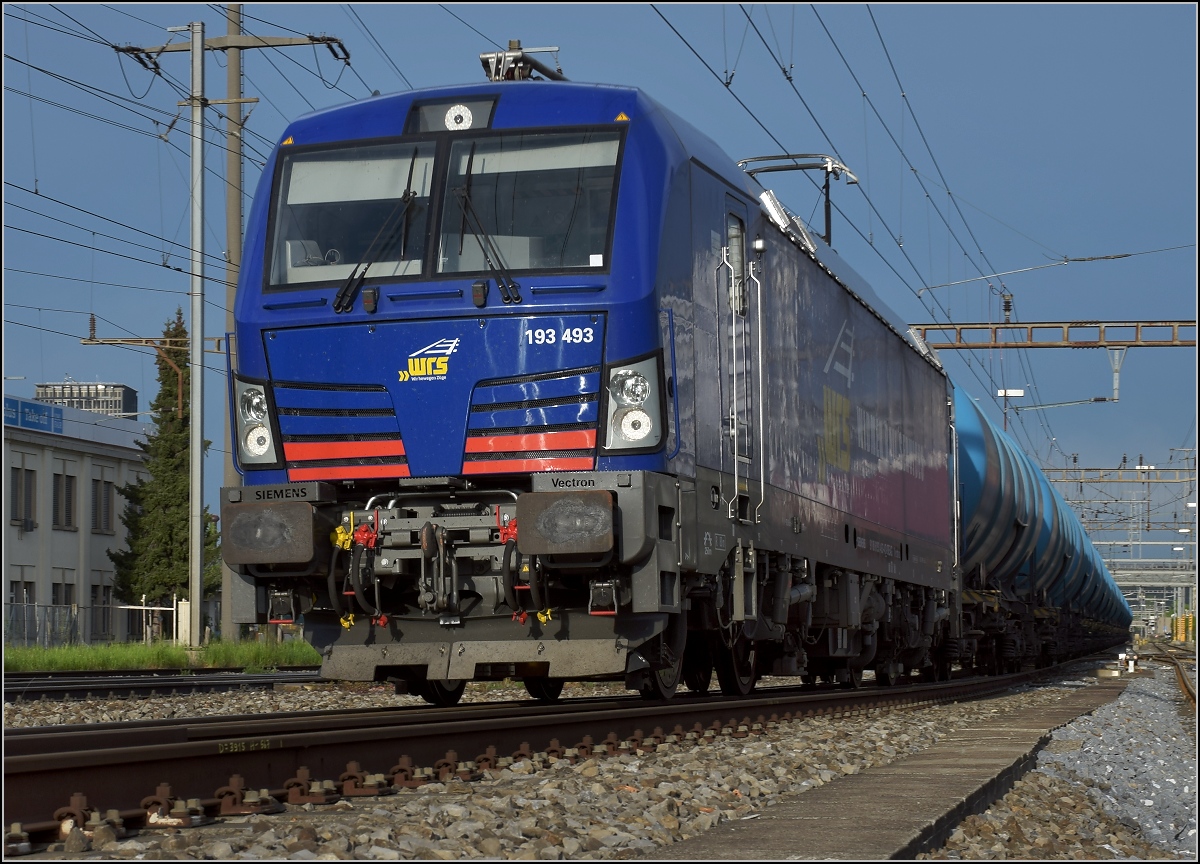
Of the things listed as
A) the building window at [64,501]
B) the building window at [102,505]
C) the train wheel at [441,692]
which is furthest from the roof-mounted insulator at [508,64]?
the building window at [102,505]

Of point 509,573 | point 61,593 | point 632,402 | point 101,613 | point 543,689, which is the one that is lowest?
point 101,613

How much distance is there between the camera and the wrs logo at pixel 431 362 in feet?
28.9

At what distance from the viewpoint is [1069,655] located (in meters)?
41.5

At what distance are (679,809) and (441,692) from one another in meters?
5.52

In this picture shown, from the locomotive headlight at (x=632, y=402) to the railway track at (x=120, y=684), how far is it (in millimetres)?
5236

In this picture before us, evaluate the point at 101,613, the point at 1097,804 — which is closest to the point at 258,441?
the point at 1097,804

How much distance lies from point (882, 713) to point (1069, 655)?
30712 millimetres

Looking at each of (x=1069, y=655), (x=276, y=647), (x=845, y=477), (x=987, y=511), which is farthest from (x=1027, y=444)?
(x=845, y=477)

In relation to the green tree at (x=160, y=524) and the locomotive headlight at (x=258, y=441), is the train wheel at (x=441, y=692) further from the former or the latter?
the green tree at (x=160, y=524)

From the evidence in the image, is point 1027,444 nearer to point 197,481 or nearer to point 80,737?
point 197,481

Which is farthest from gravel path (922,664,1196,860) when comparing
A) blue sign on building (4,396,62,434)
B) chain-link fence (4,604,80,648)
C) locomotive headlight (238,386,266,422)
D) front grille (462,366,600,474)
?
blue sign on building (4,396,62,434)

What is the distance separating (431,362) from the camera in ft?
29.0

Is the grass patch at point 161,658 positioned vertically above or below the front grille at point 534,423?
below

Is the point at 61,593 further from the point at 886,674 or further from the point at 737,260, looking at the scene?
the point at 737,260
